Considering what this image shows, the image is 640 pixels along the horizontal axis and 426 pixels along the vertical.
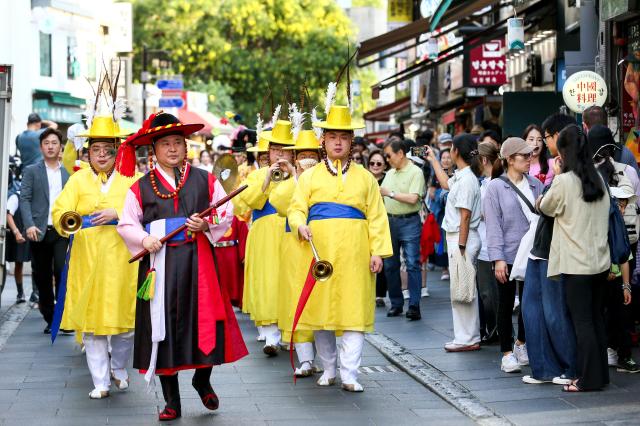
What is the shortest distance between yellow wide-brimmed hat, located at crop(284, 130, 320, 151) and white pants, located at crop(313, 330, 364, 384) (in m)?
1.78

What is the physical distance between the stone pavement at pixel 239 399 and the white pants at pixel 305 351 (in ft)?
0.66

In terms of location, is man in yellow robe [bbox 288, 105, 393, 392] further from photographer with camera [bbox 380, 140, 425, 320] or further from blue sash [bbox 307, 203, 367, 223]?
photographer with camera [bbox 380, 140, 425, 320]

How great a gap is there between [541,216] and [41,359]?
4603mm

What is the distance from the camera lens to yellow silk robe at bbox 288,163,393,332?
32.0 ft

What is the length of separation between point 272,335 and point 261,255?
0.82 m

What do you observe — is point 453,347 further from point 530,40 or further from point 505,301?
point 530,40

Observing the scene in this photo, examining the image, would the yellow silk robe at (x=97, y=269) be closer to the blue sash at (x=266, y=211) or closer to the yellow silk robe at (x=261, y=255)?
the yellow silk robe at (x=261, y=255)

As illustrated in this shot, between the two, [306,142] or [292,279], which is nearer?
[292,279]

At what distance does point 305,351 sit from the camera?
Result: 10.4 m

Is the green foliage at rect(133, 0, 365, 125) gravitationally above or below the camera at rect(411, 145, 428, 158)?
above

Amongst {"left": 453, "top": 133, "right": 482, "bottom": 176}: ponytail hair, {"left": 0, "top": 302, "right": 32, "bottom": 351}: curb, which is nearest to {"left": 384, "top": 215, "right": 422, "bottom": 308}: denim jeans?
{"left": 453, "top": 133, "right": 482, "bottom": 176}: ponytail hair

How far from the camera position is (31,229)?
13.0 meters

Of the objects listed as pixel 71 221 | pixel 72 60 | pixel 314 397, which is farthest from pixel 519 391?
pixel 72 60

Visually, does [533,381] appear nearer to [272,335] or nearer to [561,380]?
[561,380]
